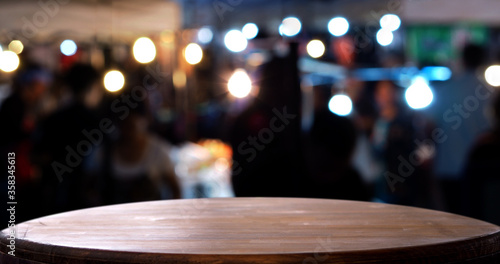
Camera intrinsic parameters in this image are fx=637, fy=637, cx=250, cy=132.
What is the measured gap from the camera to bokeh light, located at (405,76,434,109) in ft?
17.1

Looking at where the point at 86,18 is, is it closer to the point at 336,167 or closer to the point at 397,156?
the point at 336,167

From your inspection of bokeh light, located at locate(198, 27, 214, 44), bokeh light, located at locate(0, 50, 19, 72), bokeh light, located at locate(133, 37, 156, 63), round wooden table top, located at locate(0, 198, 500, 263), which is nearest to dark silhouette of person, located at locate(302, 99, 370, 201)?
round wooden table top, located at locate(0, 198, 500, 263)

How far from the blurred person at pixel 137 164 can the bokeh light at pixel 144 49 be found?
4.38 feet

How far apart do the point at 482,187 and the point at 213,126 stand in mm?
3752

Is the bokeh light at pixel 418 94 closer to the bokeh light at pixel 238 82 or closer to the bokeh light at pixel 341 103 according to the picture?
the bokeh light at pixel 341 103

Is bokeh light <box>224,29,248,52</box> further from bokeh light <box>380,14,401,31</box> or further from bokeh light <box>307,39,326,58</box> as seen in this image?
bokeh light <box>380,14,401,31</box>

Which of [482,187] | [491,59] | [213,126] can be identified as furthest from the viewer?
[213,126]

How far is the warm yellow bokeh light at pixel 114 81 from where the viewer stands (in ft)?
14.8

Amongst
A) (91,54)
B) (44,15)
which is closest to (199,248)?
(44,15)

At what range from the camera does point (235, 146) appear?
334cm

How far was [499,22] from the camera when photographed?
4.19 m

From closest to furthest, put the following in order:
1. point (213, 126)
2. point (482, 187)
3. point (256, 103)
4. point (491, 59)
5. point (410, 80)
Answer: point (256, 103), point (482, 187), point (491, 59), point (410, 80), point (213, 126)

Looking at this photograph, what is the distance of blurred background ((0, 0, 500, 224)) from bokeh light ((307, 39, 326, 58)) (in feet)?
0.07

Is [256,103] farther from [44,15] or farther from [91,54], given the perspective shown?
[91,54]
